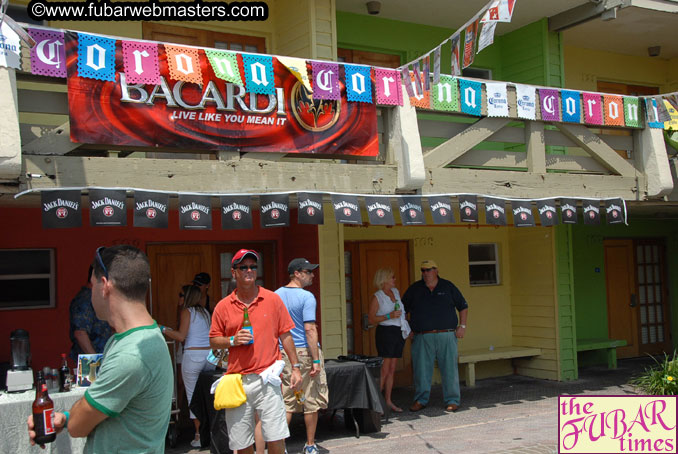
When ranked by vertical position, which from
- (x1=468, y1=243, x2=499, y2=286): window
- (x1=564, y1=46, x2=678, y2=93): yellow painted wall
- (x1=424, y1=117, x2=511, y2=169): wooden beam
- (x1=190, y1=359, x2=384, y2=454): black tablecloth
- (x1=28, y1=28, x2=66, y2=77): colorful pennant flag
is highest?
(x1=564, y1=46, x2=678, y2=93): yellow painted wall

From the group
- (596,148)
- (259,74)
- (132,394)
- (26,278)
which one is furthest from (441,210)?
(132,394)

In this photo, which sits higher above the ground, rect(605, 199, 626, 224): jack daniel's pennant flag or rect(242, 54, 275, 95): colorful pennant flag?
rect(242, 54, 275, 95): colorful pennant flag

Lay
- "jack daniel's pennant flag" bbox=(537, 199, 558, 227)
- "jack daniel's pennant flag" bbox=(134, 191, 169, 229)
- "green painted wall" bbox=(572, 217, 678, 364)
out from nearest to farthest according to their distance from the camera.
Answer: "jack daniel's pennant flag" bbox=(134, 191, 169, 229)
"jack daniel's pennant flag" bbox=(537, 199, 558, 227)
"green painted wall" bbox=(572, 217, 678, 364)

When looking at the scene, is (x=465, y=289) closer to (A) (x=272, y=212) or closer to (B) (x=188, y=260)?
(B) (x=188, y=260)

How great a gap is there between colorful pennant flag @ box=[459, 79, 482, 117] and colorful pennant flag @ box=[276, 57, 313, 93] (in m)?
2.10

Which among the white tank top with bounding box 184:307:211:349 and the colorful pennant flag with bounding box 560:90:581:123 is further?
the colorful pennant flag with bounding box 560:90:581:123

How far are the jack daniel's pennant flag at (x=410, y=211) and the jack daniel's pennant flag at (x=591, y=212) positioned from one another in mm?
2626

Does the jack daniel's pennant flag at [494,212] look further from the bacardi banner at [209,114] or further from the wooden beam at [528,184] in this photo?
the bacardi banner at [209,114]

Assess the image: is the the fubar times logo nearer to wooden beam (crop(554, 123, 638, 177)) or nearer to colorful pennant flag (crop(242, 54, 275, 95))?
colorful pennant flag (crop(242, 54, 275, 95))

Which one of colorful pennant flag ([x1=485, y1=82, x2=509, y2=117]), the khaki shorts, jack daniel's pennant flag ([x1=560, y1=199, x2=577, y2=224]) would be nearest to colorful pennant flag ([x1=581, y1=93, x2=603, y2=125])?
jack daniel's pennant flag ([x1=560, y1=199, x2=577, y2=224])

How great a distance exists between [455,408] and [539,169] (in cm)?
325

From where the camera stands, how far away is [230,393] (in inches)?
213

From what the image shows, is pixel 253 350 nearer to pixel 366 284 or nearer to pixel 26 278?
pixel 26 278

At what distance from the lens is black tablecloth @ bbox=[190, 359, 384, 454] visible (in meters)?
7.27
